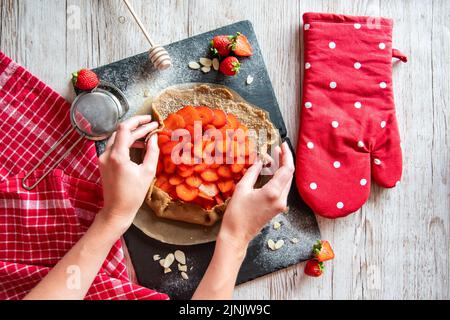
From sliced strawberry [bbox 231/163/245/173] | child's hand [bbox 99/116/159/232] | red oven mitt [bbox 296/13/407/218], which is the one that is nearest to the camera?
child's hand [bbox 99/116/159/232]

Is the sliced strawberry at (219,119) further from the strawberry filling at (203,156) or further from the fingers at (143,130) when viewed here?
the fingers at (143,130)

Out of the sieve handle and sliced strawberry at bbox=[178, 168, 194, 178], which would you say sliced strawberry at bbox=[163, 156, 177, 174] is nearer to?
sliced strawberry at bbox=[178, 168, 194, 178]

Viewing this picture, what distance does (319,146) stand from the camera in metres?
1.46

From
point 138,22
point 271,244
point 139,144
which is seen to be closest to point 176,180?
point 139,144

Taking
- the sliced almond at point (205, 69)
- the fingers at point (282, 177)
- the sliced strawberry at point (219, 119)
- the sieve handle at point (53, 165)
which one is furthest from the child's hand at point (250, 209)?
the sieve handle at point (53, 165)

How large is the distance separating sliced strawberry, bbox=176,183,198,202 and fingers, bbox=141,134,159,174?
104 millimetres

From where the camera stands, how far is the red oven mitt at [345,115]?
4.75 ft

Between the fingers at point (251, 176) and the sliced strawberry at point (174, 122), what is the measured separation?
0.23 metres

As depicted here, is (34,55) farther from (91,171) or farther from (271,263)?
(271,263)

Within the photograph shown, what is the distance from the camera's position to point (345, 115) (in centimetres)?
146

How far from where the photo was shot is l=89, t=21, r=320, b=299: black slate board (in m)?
1.45

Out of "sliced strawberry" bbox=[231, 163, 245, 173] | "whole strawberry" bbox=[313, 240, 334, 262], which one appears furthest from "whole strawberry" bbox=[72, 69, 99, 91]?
"whole strawberry" bbox=[313, 240, 334, 262]

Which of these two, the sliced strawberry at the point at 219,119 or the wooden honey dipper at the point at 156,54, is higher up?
the wooden honey dipper at the point at 156,54

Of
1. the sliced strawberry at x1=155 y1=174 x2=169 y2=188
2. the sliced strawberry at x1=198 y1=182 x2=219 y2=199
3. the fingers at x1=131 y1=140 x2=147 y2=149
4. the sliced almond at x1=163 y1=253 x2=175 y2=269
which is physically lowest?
the sliced almond at x1=163 y1=253 x2=175 y2=269
